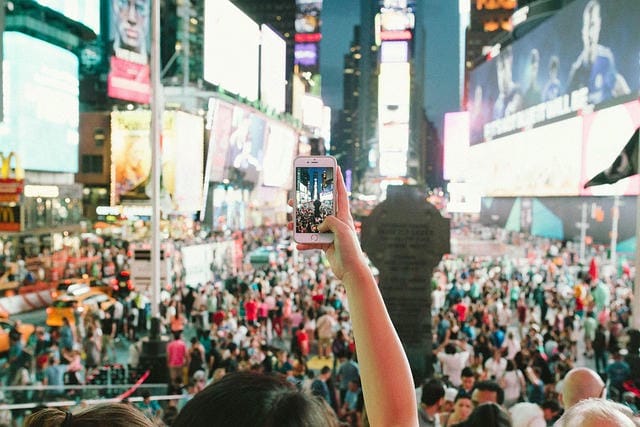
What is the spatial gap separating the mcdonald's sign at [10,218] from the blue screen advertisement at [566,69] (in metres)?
26.3

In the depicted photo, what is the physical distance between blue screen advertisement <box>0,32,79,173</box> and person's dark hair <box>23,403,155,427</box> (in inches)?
1126

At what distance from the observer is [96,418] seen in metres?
1.33

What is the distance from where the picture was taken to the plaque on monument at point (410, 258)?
408 inches

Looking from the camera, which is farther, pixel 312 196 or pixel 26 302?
pixel 26 302

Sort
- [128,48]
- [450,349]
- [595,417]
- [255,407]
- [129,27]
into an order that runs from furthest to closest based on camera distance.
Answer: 1. [128,48]
2. [129,27]
3. [450,349]
4. [595,417]
5. [255,407]

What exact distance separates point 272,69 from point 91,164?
1726 cm

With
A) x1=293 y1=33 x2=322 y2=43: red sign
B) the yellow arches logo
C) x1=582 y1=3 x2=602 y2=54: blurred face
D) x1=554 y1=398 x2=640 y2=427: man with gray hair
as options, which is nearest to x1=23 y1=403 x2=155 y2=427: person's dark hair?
x1=554 y1=398 x2=640 y2=427: man with gray hair

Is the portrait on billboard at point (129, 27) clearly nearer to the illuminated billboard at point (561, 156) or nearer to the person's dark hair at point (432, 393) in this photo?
the illuminated billboard at point (561, 156)

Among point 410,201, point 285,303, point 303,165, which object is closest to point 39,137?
point 285,303

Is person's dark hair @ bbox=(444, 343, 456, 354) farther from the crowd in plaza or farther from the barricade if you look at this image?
Result: the barricade

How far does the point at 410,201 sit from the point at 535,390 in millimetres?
3848

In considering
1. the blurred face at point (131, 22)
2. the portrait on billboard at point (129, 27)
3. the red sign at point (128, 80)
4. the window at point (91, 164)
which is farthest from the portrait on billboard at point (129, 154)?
the window at point (91, 164)

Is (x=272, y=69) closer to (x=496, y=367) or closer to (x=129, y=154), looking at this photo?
(x=129, y=154)

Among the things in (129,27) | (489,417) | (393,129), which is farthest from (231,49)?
(489,417)
